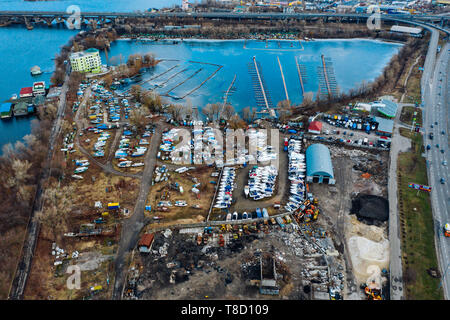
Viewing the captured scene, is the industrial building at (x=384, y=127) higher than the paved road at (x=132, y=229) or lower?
higher

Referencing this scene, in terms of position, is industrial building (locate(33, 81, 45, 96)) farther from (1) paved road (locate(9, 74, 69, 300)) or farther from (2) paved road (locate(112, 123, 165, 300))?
(2) paved road (locate(112, 123, 165, 300))

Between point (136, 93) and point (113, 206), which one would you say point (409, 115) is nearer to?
point (136, 93)

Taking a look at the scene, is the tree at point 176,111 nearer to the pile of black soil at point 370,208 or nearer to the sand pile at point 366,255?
the pile of black soil at point 370,208

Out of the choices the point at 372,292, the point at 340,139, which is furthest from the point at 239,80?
the point at 372,292

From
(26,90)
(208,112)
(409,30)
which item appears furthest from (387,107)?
(26,90)

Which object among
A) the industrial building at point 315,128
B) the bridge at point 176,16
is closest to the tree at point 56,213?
the industrial building at point 315,128
